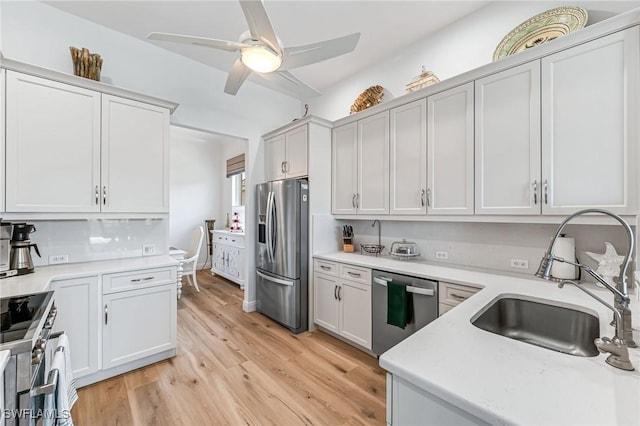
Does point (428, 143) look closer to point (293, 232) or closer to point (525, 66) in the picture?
point (525, 66)

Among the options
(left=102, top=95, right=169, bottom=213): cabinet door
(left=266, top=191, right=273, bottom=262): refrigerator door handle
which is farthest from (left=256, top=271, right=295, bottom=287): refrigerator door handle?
(left=102, top=95, right=169, bottom=213): cabinet door

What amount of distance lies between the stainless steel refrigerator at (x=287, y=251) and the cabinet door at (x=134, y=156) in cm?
118

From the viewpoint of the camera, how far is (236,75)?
2143 mm

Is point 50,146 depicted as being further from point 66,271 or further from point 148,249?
point 148,249

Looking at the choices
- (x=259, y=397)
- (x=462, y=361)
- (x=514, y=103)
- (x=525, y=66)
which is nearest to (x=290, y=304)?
A: (x=259, y=397)

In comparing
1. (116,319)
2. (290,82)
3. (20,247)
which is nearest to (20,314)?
(116,319)

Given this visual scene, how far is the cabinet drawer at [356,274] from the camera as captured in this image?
2534 millimetres

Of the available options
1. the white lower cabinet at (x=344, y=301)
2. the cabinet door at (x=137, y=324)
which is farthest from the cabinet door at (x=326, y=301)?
the cabinet door at (x=137, y=324)

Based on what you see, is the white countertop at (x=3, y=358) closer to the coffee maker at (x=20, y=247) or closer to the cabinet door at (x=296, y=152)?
the coffee maker at (x=20, y=247)

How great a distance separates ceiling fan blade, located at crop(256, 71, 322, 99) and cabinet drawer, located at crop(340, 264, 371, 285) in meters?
1.66

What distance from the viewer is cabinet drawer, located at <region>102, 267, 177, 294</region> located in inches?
85.7

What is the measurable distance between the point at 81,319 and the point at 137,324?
0.39 meters

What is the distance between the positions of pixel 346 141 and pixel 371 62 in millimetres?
1046

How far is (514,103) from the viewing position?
195cm
